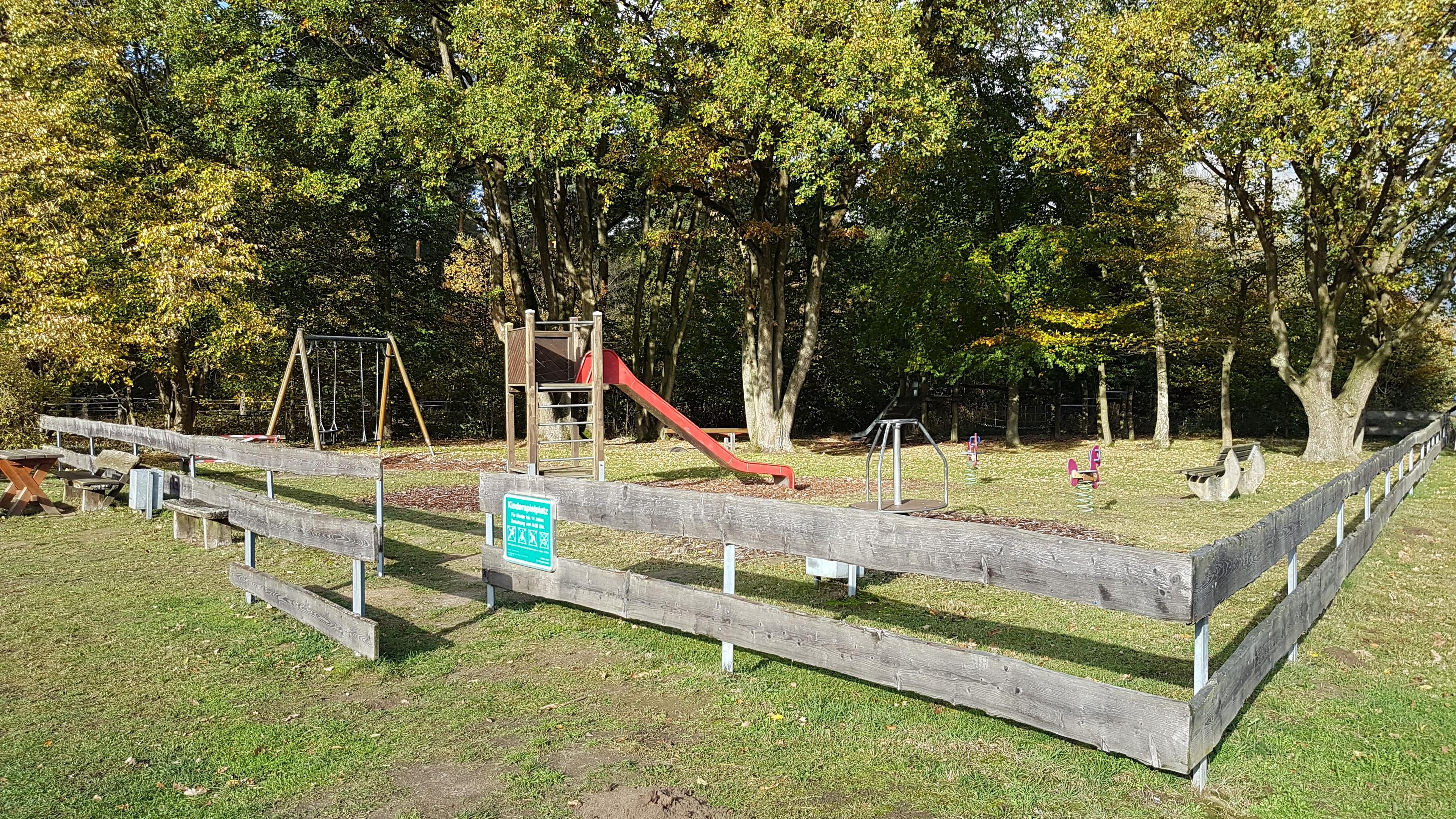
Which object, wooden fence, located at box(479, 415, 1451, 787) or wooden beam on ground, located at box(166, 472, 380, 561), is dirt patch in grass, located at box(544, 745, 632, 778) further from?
wooden beam on ground, located at box(166, 472, 380, 561)

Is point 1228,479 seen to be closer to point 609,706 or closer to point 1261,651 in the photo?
point 1261,651

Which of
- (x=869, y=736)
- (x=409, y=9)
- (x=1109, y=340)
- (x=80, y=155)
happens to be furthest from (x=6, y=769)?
(x=1109, y=340)

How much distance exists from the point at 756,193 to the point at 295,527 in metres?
19.2

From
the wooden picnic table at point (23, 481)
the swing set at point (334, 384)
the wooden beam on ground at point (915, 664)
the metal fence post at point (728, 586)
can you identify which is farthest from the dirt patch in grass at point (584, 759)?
the swing set at point (334, 384)

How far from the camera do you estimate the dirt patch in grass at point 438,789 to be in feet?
12.8

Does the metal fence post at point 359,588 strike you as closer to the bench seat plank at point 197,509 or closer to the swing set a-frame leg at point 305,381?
the bench seat plank at point 197,509

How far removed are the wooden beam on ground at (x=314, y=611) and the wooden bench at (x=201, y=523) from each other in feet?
5.76

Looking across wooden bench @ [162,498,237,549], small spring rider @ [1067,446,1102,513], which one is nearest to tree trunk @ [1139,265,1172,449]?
small spring rider @ [1067,446,1102,513]

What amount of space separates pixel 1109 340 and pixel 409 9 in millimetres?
20103

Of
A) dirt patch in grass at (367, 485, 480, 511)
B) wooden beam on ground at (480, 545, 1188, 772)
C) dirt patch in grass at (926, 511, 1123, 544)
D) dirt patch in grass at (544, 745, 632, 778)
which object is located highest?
wooden beam on ground at (480, 545, 1188, 772)

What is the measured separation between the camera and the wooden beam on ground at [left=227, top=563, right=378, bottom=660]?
5914 millimetres

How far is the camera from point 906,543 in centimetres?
479

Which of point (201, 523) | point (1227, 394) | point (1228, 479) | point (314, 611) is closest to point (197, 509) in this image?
point (201, 523)

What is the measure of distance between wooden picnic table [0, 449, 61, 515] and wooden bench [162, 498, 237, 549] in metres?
2.86
